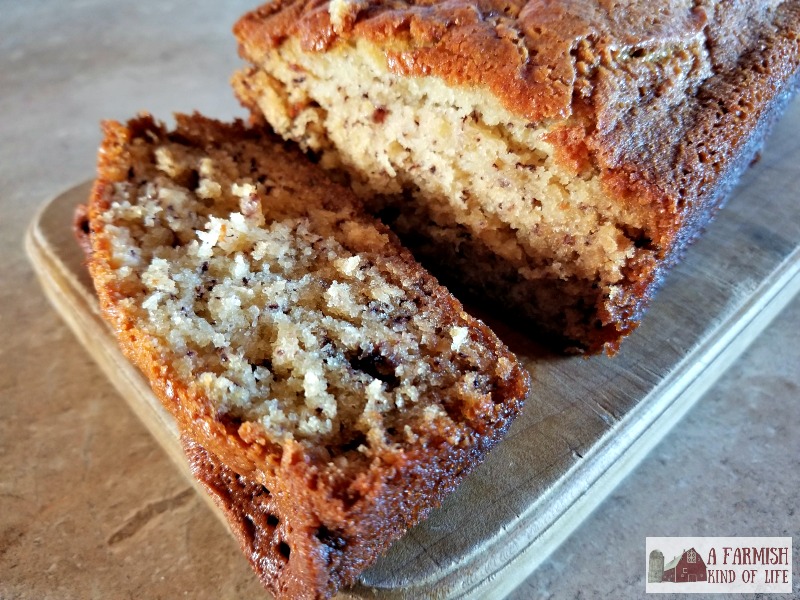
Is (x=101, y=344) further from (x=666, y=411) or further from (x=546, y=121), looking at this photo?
(x=666, y=411)

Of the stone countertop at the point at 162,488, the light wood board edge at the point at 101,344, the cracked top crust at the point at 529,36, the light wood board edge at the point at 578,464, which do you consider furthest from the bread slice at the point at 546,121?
the light wood board edge at the point at 101,344

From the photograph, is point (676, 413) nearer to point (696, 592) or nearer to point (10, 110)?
point (696, 592)

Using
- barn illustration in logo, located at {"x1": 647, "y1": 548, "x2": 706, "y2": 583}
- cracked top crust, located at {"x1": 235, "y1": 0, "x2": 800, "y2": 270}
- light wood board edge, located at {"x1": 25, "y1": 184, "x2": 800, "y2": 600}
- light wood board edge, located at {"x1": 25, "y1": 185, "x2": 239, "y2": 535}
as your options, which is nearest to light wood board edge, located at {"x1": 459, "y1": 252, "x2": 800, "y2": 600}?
light wood board edge, located at {"x1": 25, "y1": 184, "x2": 800, "y2": 600}

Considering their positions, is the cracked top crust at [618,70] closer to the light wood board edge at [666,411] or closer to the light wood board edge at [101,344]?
the light wood board edge at [666,411]

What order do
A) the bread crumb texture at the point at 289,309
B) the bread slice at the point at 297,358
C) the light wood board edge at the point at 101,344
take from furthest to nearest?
1. the light wood board edge at the point at 101,344
2. the bread crumb texture at the point at 289,309
3. the bread slice at the point at 297,358

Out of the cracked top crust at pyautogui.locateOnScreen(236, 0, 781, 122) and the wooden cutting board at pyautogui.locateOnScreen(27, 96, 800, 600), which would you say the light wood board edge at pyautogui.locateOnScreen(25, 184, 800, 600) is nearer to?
the wooden cutting board at pyautogui.locateOnScreen(27, 96, 800, 600)

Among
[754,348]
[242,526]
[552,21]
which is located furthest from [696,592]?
[552,21]

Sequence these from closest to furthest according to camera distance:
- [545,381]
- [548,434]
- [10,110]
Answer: [548,434], [545,381], [10,110]
